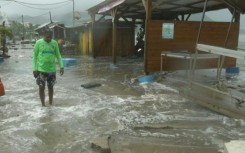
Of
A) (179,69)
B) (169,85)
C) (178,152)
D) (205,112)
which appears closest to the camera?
(178,152)

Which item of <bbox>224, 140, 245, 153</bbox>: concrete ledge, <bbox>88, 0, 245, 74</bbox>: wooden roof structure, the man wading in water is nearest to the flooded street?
the man wading in water

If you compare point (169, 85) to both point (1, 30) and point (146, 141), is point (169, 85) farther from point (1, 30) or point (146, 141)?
point (1, 30)

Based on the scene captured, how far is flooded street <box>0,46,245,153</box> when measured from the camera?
5.18 m

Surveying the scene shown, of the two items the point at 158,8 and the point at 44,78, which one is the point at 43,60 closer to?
the point at 44,78

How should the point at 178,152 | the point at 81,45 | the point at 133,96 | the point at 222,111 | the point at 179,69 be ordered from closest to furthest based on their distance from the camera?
the point at 178,152
the point at 222,111
the point at 133,96
the point at 179,69
the point at 81,45

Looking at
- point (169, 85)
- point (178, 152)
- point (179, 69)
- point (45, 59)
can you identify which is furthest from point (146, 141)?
point (179, 69)

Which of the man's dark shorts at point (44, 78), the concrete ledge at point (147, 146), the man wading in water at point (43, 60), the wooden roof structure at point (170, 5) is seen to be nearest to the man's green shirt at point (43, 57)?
the man wading in water at point (43, 60)

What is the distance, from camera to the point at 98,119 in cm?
644

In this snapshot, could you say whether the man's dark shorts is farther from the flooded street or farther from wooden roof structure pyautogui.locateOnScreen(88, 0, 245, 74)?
wooden roof structure pyautogui.locateOnScreen(88, 0, 245, 74)

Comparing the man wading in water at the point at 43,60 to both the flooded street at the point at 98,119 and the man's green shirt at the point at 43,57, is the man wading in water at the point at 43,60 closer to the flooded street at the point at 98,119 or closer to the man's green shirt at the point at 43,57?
the man's green shirt at the point at 43,57

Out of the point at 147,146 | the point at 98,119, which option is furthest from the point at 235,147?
the point at 98,119

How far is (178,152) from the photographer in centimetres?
473

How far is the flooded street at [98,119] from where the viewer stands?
5180 millimetres

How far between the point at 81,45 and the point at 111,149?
22.5 m
